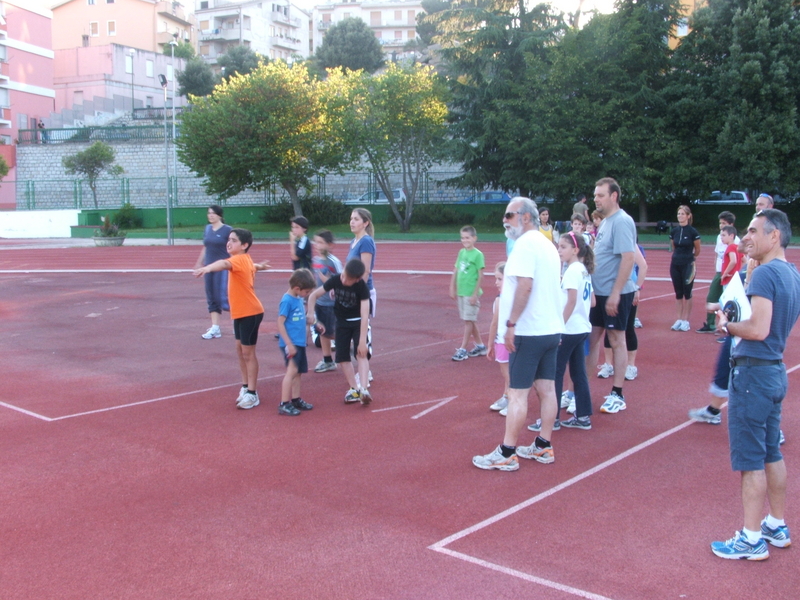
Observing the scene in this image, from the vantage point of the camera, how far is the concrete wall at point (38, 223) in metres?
41.5

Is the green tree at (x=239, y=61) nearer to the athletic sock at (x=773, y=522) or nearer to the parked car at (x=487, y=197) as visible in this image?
the parked car at (x=487, y=197)

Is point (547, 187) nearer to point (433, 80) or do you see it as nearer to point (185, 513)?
point (433, 80)

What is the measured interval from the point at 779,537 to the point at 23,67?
219 ft

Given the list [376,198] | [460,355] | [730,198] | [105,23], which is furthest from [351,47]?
[460,355]

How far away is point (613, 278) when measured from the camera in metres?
6.65

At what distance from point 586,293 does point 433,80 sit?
32.8 metres

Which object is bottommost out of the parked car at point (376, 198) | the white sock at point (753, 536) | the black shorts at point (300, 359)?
the white sock at point (753, 536)

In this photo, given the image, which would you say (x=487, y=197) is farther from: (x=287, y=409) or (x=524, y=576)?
(x=524, y=576)

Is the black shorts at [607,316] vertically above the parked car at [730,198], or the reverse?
the parked car at [730,198]

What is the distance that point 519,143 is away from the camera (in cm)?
3538

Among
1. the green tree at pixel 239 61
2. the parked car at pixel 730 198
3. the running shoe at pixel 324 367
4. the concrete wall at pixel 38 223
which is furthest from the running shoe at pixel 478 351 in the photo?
the green tree at pixel 239 61

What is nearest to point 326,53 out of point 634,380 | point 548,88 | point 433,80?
point 433,80

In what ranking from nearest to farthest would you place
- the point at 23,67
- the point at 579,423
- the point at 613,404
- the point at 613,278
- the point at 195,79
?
the point at 579,423
the point at 613,278
the point at 613,404
the point at 23,67
the point at 195,79

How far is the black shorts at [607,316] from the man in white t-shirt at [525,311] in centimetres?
146
